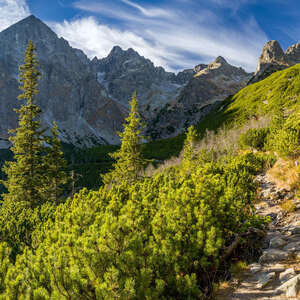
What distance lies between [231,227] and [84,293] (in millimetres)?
4231

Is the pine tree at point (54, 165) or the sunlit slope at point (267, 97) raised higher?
the sunlit slope at point (267, 97)

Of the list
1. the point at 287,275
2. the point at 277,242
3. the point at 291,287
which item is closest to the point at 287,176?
the point at 277,242

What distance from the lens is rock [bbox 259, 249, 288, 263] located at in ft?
19.2

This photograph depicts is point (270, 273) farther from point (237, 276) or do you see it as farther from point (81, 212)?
point (81, 212)

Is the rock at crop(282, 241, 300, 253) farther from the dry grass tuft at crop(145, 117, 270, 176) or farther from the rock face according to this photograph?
the dry grass tuft at crop(145, 117, 270, 176)

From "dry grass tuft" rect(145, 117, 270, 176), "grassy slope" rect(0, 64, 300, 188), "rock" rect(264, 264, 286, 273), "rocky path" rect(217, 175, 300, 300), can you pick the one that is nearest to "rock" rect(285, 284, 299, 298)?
"rocky path" rect(217, 175, 300, 300)

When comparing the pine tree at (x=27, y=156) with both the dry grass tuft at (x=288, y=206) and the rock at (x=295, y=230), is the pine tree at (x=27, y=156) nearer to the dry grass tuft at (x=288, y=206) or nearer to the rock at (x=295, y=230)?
the dry grass tuft at (x=288, y=206)

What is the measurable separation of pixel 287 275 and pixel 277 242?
165 centimetres

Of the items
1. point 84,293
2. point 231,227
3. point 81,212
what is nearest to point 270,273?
point 231,227

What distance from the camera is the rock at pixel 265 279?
16.5 ft

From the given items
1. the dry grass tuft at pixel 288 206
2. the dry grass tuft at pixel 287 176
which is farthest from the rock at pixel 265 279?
the dry grass tuft at pixel 287 176

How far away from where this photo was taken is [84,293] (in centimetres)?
425

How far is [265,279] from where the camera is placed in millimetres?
5152

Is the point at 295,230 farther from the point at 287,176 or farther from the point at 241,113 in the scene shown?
the point at 241,113
